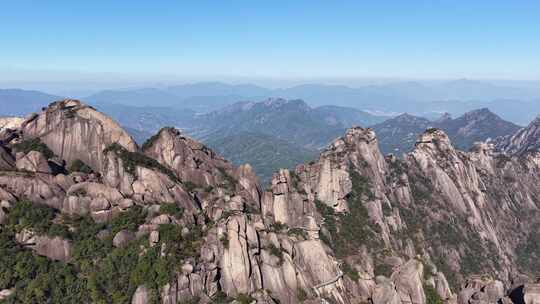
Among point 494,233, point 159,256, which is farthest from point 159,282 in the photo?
point 494,233

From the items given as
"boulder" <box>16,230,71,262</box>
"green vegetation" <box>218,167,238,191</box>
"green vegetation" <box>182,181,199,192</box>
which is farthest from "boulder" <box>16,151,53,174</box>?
"green vegetation" <box>218,167,238,191</box>

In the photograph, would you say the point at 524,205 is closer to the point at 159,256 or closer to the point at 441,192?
the point at 441,192

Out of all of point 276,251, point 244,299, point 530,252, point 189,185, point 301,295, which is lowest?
point 530,252

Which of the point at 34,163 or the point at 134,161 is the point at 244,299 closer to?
the point at 134,161

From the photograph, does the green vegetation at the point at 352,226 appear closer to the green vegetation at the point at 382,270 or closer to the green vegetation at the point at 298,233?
the green vegetation at the point at 382,270

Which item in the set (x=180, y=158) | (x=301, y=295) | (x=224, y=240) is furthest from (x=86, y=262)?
(x=301, y=295)

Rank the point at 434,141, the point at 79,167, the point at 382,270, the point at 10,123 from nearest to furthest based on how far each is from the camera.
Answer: the point at 79,167
the point at 382,270
the point at 10,123
the point at 434,141
